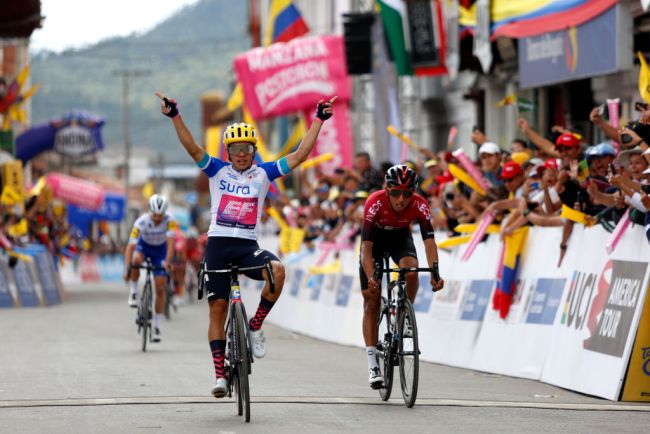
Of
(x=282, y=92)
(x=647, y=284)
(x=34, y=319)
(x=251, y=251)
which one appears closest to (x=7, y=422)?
(x=251, y=251)

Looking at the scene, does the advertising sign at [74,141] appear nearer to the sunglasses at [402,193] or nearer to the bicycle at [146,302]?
the bicycle at [146,302]

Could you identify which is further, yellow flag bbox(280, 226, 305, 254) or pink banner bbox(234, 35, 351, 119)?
pink banner bbox(234, 35, 351, 119)

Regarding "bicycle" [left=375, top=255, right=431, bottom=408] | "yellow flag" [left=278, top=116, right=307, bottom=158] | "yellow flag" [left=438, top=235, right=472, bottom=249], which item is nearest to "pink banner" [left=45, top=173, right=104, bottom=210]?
"yellow flag" [left=278, top=116, right=307, bottom=158]

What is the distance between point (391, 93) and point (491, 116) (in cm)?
187

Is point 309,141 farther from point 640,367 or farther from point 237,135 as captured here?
point 640,367

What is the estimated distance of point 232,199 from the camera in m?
11.0

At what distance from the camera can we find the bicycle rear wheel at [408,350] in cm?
1097

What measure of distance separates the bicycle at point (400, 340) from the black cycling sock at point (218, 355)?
1.36m

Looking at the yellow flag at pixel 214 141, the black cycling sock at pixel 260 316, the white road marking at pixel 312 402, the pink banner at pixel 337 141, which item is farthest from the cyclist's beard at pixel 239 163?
the yellow flag at pixel 214 141

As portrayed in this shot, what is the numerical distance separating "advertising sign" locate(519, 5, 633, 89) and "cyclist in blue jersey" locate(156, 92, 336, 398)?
7212mm

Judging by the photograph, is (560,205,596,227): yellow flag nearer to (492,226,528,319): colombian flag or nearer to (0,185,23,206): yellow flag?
(492,226,528,319): colombian flag

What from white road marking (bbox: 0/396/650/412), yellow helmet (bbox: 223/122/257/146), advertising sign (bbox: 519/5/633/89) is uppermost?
advertising sign (bbox: 519/5/633/89)

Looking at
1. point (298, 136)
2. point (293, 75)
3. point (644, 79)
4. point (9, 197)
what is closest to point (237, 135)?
point (644, 79)

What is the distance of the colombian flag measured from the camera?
14.8 meters
